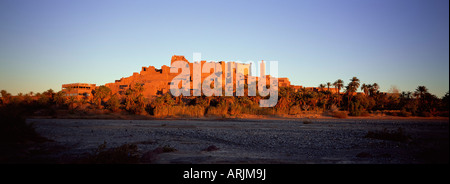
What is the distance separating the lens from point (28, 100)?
62.8ft

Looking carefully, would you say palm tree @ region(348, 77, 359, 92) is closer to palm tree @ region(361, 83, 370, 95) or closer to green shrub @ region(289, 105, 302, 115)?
palm tree @ region(361, 83, 370, 95)

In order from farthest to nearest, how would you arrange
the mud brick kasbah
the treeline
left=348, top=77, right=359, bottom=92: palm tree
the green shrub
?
the mud brick kasbah → left=348, top=77, right=359, bottom=92: palm tree → the green shrub → the treeline

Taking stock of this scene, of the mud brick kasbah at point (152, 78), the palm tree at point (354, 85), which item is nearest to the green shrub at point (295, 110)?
the palm tree at point (354, 85)

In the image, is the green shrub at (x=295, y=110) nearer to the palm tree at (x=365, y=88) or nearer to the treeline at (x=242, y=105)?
the treeline at (x=242, y=105)

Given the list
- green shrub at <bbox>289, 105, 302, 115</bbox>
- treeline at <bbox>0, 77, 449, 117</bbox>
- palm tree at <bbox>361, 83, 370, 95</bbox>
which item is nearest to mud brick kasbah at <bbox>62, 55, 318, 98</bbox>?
palm tree at <bbox>361, 83, 370, 95</bbox>

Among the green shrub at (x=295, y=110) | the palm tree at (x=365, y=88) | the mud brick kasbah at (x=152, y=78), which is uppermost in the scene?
the mud brick kasbah at (x=152, y=78)

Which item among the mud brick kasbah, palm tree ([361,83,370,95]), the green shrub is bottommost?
the green shrub

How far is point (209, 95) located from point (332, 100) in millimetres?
21352

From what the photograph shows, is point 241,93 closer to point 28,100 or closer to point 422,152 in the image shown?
point 28,100

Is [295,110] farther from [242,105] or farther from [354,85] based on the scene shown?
[354,85]

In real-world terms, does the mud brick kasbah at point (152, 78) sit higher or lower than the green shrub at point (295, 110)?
higher

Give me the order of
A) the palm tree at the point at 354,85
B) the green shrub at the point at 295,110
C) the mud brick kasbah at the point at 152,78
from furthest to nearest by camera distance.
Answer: the mud brick kasbah at the point at 152,78
the palm tree at the point at 354,85
the green shrub at the point at 295,110

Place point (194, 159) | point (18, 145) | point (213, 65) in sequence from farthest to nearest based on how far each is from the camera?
point (213, 65) < point (18, 145) < point (194, 159)
